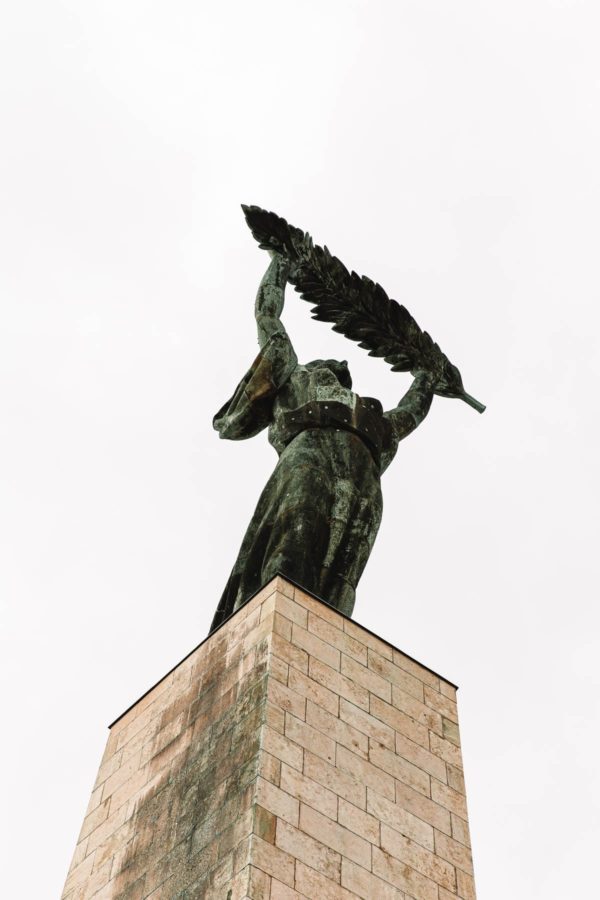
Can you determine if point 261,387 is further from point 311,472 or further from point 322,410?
point 311,472

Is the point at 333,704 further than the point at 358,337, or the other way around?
the point at 358,337

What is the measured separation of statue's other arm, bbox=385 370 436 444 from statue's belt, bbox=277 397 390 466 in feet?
1.72

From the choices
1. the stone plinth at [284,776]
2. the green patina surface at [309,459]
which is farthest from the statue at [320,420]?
the stone plinth at [284,776]

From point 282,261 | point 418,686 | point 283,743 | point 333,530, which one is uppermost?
point 282,261

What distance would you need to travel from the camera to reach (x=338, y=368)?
47.2ft

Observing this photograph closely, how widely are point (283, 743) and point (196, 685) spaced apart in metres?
1.50

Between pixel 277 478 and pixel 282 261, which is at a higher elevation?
pixel 282 261

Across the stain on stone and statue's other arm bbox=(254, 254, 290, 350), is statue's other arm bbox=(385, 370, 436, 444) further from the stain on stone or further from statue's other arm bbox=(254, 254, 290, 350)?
the stain on stone

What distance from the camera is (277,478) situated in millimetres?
13031

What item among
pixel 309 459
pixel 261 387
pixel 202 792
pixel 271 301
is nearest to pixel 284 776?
pixel 202 792

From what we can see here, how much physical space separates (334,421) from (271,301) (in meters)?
1.91

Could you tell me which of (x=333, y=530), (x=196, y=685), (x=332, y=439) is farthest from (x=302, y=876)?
(x=332, y=439)

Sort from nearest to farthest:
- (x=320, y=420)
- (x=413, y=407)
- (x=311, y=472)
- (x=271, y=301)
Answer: (x=311, y=472) → (x=320, y=420) → (x=271, y=301) → (x=413, y=407)

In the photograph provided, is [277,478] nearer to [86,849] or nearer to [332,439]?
[332,439]
